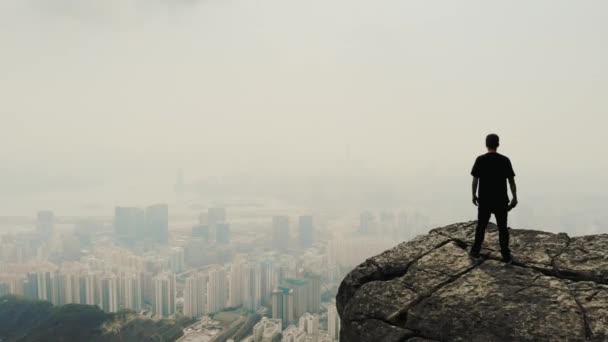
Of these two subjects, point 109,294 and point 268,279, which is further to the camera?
point 268,279

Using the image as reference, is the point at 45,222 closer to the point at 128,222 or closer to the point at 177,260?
the point at 128,222

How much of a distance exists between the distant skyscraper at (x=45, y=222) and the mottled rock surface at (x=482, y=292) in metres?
80.7

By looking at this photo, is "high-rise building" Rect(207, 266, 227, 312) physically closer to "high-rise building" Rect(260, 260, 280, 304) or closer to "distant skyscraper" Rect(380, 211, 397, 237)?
"high-rise building" Rect(260, 260, 280, 304)

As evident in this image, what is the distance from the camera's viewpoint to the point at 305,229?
2714 inches

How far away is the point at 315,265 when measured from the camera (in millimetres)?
51594

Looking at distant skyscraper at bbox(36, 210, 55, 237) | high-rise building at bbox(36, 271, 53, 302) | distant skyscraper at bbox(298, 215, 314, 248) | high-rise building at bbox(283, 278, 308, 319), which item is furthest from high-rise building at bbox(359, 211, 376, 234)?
distant skyscraper at bbox(36, 210, 55, 237)

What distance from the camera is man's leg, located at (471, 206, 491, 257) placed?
4.86m

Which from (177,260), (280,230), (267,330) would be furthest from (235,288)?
(280,230)

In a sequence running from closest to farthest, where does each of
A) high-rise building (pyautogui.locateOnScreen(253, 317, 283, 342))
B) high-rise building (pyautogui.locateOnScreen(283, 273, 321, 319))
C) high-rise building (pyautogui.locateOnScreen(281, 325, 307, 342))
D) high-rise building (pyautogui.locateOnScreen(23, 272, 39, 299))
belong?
high-rise building (pyautogui.locateOnScreen(281, 325, 307, 342)) < high-rise building (pyautogui.locateOnScreen(253, 317, 283, 342)) < high-rise building (pyautogui.locateOnScreen(283, 273, 321, 319)) < high-rise building (pyautogui.locateOnScreen(23, 272, 39, 299))

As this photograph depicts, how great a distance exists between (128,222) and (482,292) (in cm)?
7988

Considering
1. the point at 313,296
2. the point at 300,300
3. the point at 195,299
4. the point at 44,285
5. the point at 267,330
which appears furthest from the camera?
the point at 44,285

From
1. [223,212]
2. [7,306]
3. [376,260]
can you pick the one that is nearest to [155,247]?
[223,212]

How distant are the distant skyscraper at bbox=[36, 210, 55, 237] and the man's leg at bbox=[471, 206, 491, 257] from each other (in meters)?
81.4

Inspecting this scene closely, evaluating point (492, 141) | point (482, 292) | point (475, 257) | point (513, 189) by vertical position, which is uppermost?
point (492, 141)
